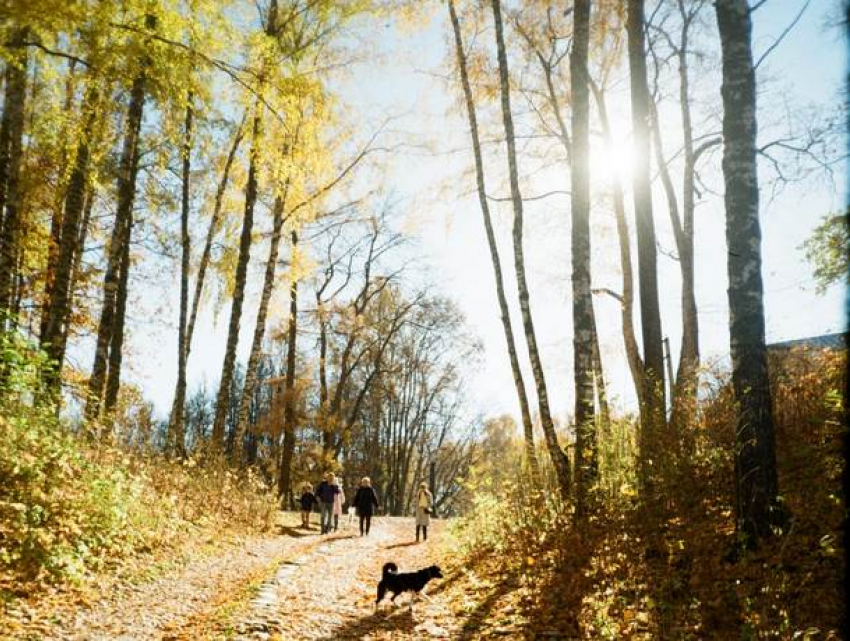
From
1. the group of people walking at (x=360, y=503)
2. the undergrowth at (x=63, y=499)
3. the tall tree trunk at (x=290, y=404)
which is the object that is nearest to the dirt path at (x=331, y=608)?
the undergrowth at (x=63, y=499)

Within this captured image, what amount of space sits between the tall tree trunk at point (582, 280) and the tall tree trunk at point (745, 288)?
2.06 meters

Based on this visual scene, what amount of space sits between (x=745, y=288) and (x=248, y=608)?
21.8 ft

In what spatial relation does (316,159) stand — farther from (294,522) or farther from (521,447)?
(294,522)

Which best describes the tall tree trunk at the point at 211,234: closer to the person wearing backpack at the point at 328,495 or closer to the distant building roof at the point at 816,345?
the person wearing backpack at the point at 328,495

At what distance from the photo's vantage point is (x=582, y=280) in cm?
871

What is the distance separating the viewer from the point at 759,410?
18.1 feet

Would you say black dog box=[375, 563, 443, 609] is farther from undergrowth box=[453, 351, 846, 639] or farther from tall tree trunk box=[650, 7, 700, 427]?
tall tree trunk box=[650, 7, 700, 427]

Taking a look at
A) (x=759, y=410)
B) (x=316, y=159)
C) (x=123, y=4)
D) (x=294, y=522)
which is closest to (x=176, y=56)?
(x=123, y=4)

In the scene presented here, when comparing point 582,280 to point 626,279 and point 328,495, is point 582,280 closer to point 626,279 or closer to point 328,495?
point 626,279

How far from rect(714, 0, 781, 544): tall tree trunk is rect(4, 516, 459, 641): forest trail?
3.47 m

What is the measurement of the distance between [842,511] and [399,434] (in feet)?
120

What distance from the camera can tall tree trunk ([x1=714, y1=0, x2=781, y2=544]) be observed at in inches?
212

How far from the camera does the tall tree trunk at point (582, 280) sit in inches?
298

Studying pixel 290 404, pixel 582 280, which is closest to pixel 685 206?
pixel 582 280
